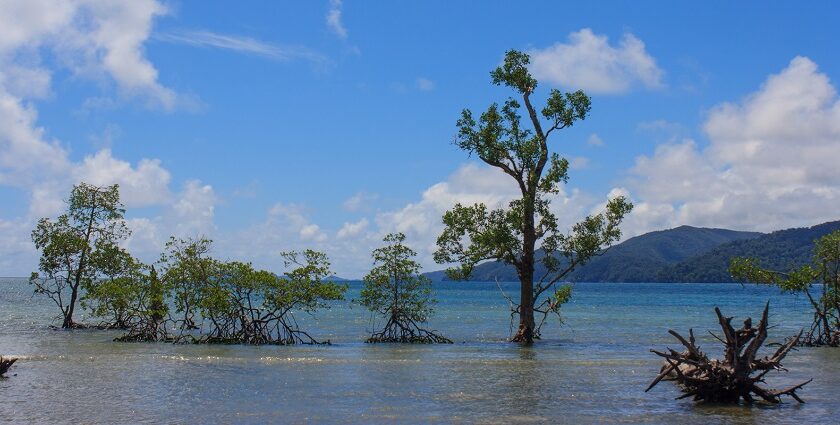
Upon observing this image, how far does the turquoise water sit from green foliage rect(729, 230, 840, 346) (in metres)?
2.28

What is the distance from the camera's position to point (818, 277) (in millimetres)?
36594

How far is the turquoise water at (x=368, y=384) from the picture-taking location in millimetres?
18938

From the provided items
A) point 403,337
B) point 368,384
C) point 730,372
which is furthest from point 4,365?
point 730,372

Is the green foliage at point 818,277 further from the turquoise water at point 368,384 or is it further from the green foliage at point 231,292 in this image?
the green foliage at point 231,292

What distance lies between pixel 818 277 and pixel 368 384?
82.3ft

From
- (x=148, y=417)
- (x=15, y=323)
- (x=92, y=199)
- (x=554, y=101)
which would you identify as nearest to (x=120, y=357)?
(x=148, y=417)

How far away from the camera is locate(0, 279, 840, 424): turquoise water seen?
62.1 feet

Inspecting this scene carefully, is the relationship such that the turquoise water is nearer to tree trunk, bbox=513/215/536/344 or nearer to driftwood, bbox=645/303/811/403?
driftwood, bbox=645/303/811/403

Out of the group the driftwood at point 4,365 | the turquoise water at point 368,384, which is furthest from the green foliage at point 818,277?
the driftwood at point 4,365

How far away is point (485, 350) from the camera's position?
116ft

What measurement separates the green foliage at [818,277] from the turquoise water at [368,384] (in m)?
2.28

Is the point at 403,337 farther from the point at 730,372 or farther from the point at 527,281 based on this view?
the point at 730,372

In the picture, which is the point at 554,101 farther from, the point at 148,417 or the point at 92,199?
the point at 92,199

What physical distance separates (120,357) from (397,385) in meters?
14.4
